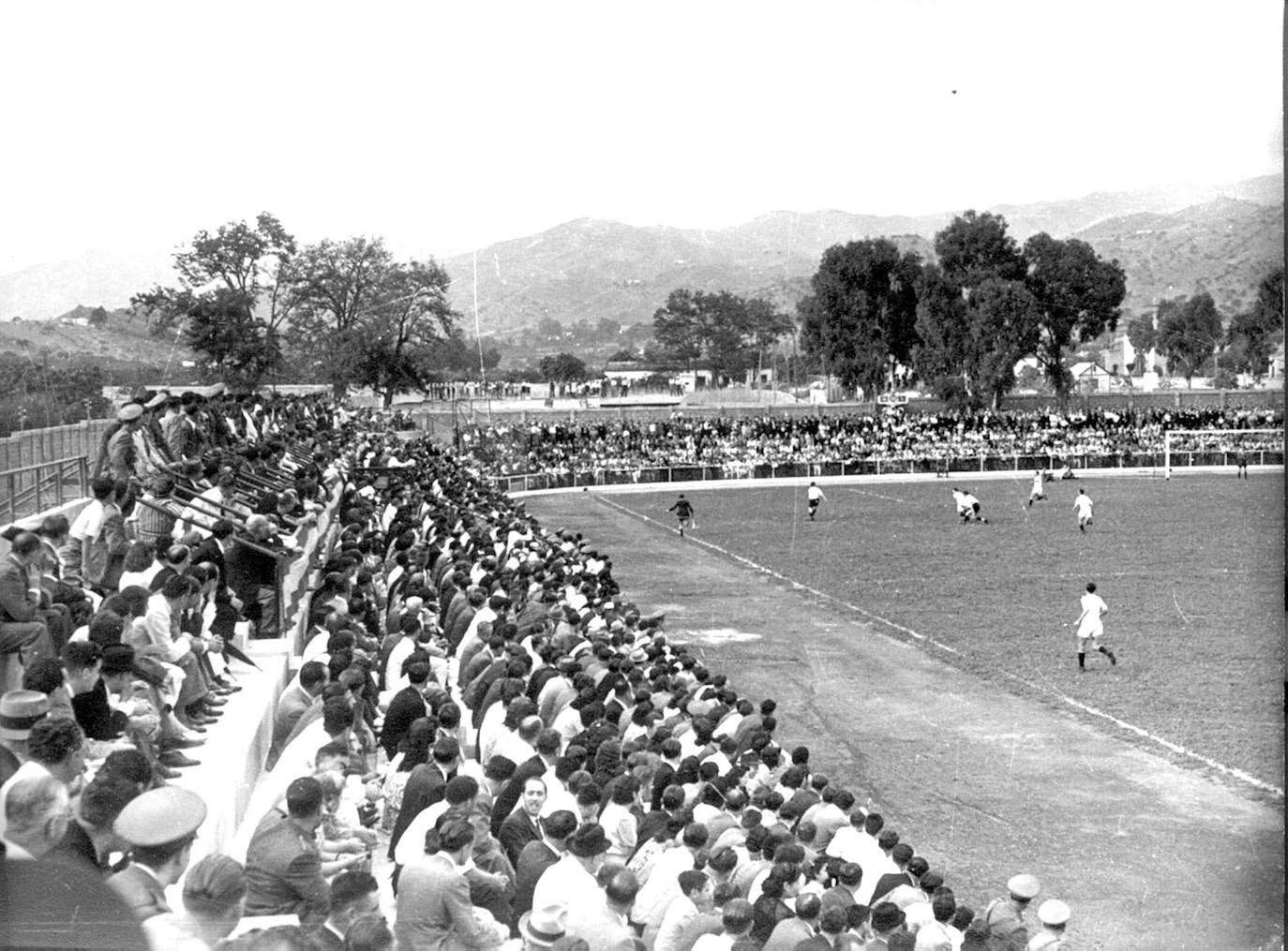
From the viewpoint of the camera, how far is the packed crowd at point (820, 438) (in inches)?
2319

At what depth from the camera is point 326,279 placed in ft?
156

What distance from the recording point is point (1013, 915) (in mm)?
7312

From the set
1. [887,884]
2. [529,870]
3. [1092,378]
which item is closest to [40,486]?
[529,870]

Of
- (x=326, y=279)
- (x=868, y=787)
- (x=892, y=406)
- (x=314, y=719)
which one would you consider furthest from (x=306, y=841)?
(x=892, y=406)

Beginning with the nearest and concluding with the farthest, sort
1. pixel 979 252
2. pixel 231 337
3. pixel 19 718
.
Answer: pixel 19 718
pixel 231 337
pixel 979 252

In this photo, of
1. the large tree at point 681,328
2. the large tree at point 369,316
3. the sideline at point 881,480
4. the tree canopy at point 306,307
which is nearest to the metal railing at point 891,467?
the sideline at point 881,480

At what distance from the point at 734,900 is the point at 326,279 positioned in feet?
143

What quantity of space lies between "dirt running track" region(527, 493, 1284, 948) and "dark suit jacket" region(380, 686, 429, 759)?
15.2ft

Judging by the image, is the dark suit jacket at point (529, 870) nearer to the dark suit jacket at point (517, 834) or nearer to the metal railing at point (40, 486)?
the dark suit jacket at point (517, 834)

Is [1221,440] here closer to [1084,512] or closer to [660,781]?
[1084,512]

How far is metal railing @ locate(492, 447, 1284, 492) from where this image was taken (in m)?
57.2

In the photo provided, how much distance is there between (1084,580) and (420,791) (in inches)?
898

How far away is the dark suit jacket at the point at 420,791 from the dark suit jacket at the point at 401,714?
51.1 inches

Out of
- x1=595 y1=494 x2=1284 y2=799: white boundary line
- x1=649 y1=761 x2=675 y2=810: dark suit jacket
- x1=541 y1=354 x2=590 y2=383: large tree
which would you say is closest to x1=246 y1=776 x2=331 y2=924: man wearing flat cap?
x1=649 y1=761 x2=675 y2=810: dark suit jacket
